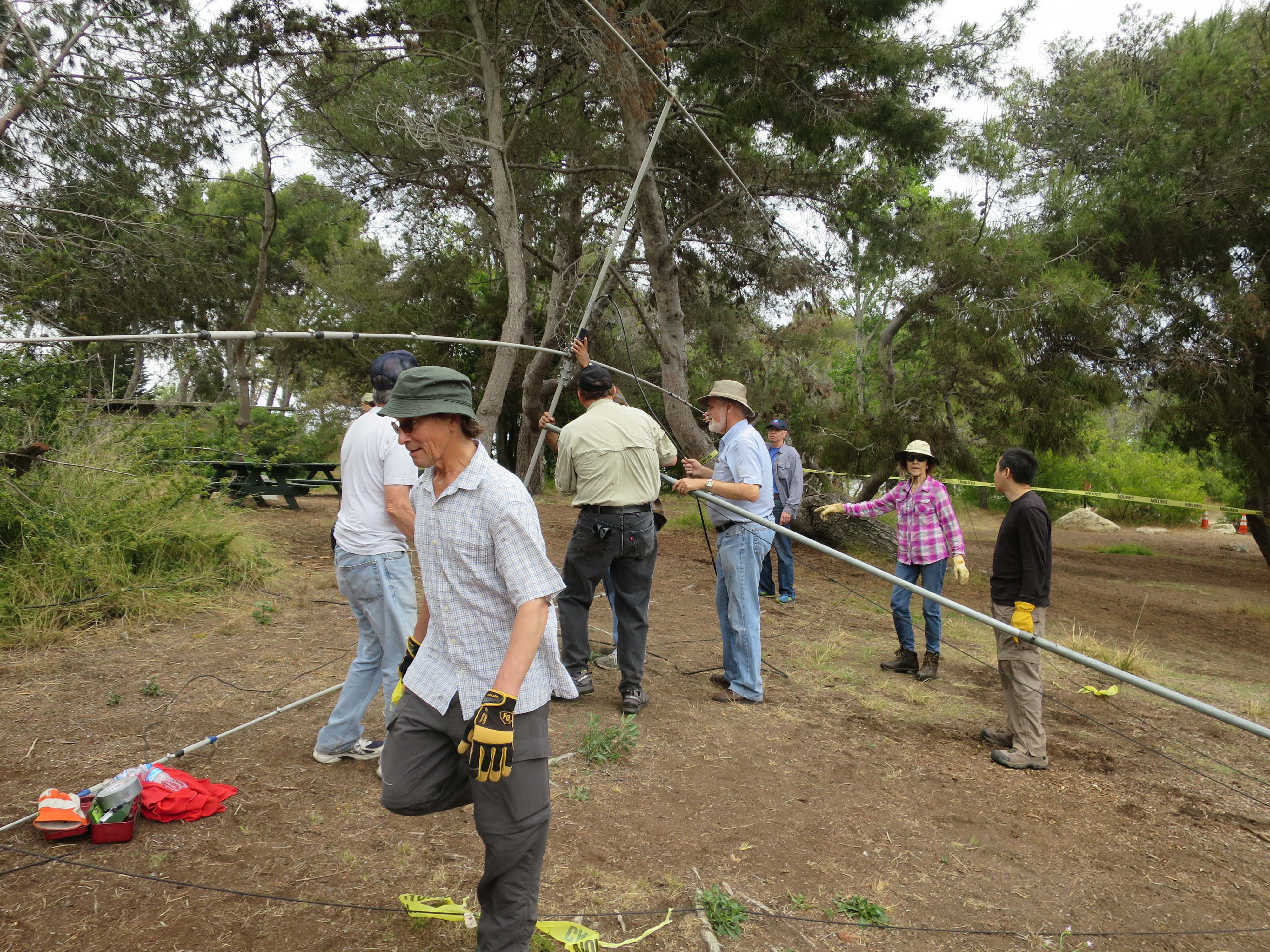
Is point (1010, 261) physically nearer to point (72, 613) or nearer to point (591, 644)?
point (591, 644)

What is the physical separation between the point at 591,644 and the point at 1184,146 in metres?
10.3

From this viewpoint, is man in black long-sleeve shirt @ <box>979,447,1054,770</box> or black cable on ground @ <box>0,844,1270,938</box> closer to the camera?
black cable on ground @ <box>0,844,1270,938</box>

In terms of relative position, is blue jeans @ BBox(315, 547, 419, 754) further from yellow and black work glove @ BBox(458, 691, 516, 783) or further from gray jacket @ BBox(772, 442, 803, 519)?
gray jacket @ BBox(772, 442, 803, 519)

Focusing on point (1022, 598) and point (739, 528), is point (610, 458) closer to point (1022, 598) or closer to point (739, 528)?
point (739, 528)

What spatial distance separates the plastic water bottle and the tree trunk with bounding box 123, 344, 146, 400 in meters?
6.36

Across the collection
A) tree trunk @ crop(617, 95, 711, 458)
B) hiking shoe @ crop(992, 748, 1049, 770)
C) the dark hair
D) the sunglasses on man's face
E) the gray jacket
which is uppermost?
tree trunk @ crop(617, 95, 711, 458)

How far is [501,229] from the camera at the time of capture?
11.4m

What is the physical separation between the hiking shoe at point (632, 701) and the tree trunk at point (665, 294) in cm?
667

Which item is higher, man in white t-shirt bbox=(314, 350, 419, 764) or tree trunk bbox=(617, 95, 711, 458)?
tree trunk bbox=(617, 95, 711, 458)

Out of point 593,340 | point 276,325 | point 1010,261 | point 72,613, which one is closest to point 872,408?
point 1010,261

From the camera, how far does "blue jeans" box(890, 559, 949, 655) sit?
6039 millimetres

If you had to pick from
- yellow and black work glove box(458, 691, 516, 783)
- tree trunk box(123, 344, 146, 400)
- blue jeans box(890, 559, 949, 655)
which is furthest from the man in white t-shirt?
tree trunk box(123, 344, 146, 400)

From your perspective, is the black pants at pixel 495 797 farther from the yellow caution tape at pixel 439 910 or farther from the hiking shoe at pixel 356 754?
the hiking shoe at pixel 356 754

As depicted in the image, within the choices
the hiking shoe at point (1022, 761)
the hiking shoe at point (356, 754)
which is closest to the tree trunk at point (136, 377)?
the hiking shoe at point (356, 754)
